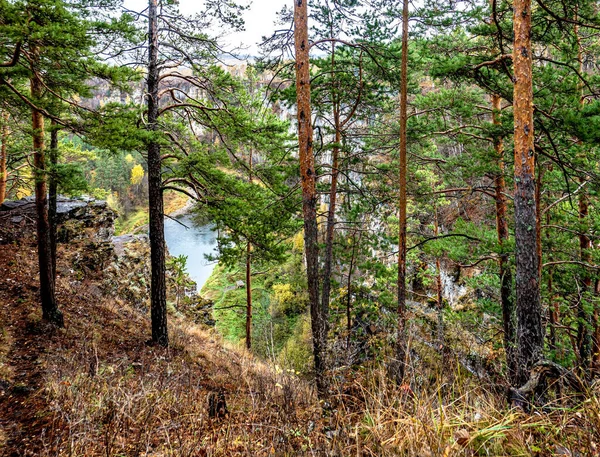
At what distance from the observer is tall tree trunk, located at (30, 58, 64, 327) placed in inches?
229

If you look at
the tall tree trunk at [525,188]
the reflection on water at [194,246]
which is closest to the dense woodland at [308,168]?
the tall tree trunk at [525,188]

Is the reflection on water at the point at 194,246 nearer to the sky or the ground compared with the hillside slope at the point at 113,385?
nearer to the ground

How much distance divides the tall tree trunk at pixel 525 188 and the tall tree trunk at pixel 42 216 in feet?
24.5

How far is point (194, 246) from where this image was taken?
110 feet

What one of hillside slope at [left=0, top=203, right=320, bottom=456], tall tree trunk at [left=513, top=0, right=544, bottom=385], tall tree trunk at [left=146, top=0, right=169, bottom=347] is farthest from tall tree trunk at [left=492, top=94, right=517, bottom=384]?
tall tree trunk at [left=146, top=0, right=169, bottom=347]

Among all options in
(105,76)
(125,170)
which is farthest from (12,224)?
(125,170)

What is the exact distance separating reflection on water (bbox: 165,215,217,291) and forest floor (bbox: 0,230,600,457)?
18462 mm

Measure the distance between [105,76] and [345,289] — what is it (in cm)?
933

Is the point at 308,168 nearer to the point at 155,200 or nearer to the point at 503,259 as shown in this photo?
the point at 155,200

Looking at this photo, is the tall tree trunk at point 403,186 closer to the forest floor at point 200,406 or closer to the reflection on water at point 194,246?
the forest floor at point 200,406

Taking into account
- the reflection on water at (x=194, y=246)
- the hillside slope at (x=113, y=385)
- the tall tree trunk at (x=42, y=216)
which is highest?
the tall tree trunk at (x=42, y=216)

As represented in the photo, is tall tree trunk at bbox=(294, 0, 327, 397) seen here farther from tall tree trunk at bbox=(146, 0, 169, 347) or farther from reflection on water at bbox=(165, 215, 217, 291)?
reflection on water at bbox=(165, 215, 217, 291)

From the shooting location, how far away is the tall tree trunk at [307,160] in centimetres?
506

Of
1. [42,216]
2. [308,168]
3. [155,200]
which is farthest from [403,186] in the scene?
[42,216]
